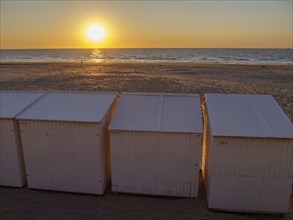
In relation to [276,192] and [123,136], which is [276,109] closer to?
[276,192]

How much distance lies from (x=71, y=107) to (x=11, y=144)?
1.56 metres

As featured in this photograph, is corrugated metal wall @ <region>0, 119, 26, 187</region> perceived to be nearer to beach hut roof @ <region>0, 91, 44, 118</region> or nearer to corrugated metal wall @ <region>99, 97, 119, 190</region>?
beach hut roof @ <region>0, 91, 44, 118</region>

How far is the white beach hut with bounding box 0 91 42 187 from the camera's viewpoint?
5.66 meters

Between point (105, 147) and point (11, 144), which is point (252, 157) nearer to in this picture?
point (105, 147)

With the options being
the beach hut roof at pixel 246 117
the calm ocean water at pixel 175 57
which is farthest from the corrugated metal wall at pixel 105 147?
the calm ocean water at pixel 175 57

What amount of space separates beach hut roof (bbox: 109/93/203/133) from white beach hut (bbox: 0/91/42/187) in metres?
2.17

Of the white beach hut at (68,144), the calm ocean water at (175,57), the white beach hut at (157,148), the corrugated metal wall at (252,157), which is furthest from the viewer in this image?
the calm ocean water at (175,57)

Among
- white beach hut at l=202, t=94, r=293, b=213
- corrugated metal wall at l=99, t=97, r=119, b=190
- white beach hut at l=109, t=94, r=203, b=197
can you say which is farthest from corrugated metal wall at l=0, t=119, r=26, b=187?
white beach hut at l=202, t=94, r=293, b=213

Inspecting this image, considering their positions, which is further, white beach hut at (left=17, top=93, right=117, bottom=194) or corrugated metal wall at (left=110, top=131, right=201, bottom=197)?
white beach hut at (left=17, top=93, right=117, bottom=194)

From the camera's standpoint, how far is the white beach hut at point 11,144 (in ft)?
18.6

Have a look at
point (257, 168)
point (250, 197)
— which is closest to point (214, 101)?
point (257, 168)

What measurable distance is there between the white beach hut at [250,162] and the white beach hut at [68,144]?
7.41ft

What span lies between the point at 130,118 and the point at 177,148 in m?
1.15

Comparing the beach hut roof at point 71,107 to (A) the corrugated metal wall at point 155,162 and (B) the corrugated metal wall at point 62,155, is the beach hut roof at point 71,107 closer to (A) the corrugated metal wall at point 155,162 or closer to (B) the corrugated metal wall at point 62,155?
(B) the corrugated metal wall at point 62,155
